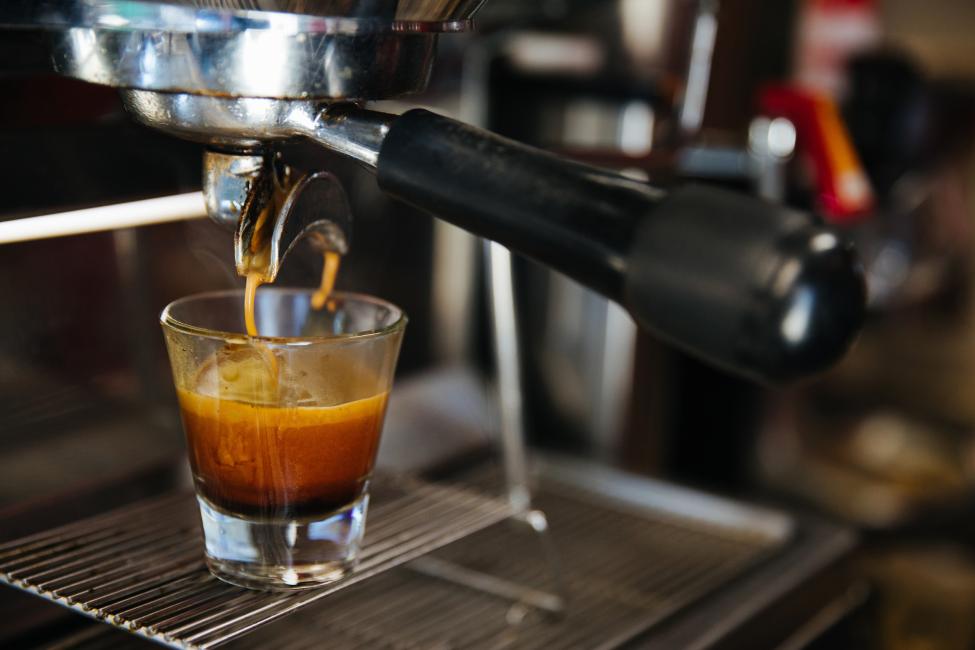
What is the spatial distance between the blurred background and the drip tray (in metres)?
0.06

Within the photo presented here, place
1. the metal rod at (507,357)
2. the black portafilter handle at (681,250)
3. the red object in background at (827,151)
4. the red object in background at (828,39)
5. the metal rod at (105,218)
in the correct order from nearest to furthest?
the black portafilter handle at (681,250), the metal rod at (105,218), the metal rod at (507,357), the red object in background at (827,151), the red object in background at (828,39)

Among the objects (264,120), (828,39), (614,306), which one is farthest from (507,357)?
(828,39)

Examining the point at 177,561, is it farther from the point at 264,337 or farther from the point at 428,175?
the point at 428,175

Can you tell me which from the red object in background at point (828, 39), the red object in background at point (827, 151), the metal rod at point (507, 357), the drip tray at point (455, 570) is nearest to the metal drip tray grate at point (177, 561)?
the drip tray at point (455, 570)

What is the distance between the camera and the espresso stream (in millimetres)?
431

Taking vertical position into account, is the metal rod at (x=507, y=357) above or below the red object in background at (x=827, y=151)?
below

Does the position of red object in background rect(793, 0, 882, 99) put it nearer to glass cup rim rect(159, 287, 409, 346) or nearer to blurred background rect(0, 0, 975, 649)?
blurred background rect(0, 0, 975, 649)

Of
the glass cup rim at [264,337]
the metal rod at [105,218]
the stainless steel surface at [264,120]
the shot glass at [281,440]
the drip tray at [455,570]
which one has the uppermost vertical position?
the stainless steel surface at [264,120]

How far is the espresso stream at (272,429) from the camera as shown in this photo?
43cm

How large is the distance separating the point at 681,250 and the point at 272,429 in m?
0.19

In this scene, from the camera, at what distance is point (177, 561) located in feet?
1.63

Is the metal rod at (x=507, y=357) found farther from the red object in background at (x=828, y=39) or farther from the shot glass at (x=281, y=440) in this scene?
the red object in background at (x=828, y=39)

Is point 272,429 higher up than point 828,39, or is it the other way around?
point 828,39

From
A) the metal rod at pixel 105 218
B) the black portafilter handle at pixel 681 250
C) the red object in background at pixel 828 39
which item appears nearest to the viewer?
the black portafilter handle at pixel 681 250
